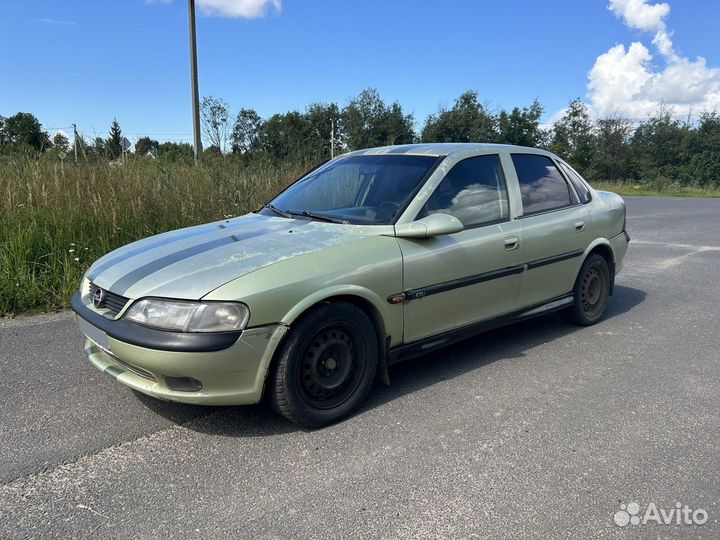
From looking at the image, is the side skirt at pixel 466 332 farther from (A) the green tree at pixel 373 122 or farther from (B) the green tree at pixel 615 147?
(B) the green tree at pixel 615 147

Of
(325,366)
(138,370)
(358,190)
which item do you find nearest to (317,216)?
(358,190)

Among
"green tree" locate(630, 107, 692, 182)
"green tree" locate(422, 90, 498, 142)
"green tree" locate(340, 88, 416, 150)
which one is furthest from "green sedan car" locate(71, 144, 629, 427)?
"green tree" locate(630, 107, 692, 182)

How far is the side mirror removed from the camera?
134 inches

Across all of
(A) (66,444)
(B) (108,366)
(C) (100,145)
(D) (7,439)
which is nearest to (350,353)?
(B) (108,366)

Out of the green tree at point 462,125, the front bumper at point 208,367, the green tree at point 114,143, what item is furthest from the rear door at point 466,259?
the green tree at point 462,125

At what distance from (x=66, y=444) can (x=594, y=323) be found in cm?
442

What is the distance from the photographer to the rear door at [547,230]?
4.30 meters

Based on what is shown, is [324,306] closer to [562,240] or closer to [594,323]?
[562,240]

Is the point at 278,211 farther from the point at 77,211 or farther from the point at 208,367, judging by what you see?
the point at 77,211

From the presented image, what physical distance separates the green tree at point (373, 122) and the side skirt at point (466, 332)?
1028 inches

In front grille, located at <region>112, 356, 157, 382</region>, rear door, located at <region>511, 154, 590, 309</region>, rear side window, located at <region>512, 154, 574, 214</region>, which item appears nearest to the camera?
front grille, located at <region>112, 356, 157, 382</region>

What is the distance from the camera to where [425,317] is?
3559mm

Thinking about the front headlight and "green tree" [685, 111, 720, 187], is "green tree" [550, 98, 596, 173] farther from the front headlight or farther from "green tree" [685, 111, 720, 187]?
the front headlight

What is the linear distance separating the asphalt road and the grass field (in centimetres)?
131
